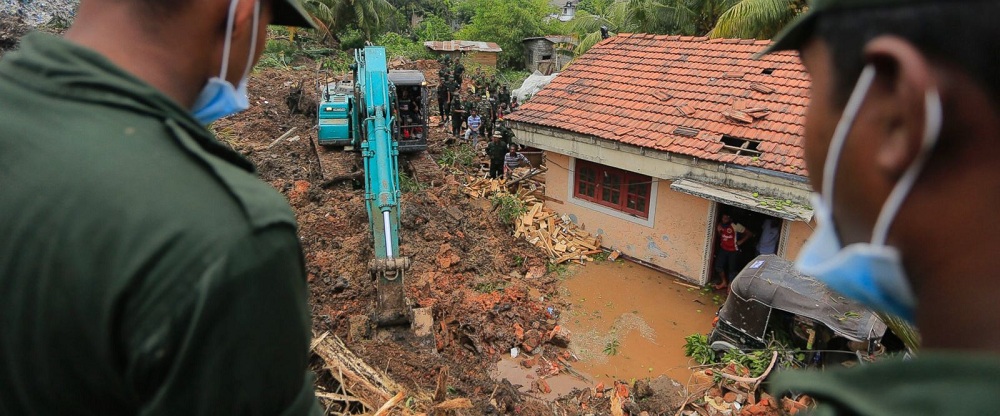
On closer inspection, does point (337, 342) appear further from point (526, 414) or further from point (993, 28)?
point (993, 28)

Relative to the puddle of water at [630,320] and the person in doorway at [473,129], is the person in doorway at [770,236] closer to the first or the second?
the puddle of water at [630,320]

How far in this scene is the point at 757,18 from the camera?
1407cm

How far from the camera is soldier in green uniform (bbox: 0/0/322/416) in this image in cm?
94

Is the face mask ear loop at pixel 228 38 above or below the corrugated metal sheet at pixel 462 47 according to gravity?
below

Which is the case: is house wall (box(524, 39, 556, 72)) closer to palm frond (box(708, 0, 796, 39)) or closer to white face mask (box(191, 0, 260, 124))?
palm frond (box(708, 0, 796, 39))

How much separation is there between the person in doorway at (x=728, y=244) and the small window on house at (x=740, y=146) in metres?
1.23

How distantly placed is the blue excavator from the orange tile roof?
310 centimetres

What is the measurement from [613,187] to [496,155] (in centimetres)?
413

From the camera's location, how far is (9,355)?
106 cm

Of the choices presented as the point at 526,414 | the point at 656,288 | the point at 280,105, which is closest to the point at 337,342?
the point at 526,414

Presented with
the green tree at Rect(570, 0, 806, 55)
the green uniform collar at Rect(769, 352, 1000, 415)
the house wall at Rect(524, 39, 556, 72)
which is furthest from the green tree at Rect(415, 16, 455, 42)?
the green uniform collar at Rect(769, 352, 1000, 415)

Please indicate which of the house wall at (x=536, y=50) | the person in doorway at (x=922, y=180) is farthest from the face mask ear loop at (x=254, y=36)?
the house wall at (x=536, y=50)

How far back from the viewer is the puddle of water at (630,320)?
30.5ft

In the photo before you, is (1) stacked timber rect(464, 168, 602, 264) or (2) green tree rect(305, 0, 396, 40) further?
(2) green tree rect(305, 0, 396, 40)
